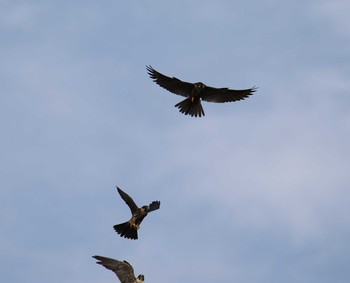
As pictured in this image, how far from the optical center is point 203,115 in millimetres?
41219

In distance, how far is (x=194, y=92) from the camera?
4181 centimetres

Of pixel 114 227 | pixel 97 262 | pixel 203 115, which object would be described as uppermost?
pixel 203 115

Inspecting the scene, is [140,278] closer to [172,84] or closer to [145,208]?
[145,208]

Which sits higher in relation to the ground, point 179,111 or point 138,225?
point 179,111

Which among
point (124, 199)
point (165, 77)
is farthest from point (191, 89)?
point (124, 199)

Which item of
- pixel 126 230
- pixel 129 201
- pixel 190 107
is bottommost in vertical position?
pixel 126 230

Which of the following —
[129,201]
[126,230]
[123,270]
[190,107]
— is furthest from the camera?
[190,107]

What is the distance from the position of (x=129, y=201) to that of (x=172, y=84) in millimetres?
5398

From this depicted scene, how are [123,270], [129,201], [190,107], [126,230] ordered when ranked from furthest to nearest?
[190,107] → [129,201] → [126,230] → [123,270]

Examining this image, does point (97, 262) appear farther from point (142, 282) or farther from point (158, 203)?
point (158, 203)

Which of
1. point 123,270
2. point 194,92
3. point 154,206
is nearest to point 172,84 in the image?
point 194,92

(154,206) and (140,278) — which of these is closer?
(140,278)

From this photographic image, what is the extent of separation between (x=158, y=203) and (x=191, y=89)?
599 centimetres

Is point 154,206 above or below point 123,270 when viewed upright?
above
